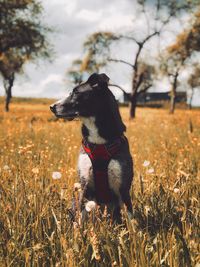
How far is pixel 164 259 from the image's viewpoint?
111 inches

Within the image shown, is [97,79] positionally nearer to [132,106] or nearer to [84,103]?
[84,103]

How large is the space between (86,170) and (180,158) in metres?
3.66

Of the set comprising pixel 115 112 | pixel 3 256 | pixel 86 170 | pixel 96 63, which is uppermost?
pixel 96 63

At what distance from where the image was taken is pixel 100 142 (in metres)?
4.20

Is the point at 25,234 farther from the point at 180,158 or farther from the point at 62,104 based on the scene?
the point at 180,158

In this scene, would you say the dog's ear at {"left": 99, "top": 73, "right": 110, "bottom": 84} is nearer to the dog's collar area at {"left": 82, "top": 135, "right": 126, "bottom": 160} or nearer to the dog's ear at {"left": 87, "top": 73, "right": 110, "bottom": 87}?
the dog's ear at {"left": 87, "top": 73, "right": 110, "bottom": 87}

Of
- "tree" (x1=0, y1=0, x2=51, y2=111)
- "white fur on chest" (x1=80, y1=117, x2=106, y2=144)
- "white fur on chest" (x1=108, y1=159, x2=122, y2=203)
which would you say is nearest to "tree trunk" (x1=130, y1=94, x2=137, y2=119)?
"tree" (x1=0, y1=0, x2=51, y2=111)

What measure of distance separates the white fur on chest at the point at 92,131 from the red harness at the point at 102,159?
0.19ft

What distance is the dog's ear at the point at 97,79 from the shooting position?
3998 millimetres

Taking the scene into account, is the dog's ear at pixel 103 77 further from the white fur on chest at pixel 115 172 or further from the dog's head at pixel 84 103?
the white fur on chest at pixel 115 172

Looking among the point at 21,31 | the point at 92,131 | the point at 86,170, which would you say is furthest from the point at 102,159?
the point at 21,31

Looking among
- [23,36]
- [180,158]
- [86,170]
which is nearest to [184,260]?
[86,170]

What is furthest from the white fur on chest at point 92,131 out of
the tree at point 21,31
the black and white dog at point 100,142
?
the tree at point 21,31

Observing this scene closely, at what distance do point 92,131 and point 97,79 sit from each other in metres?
0.54
